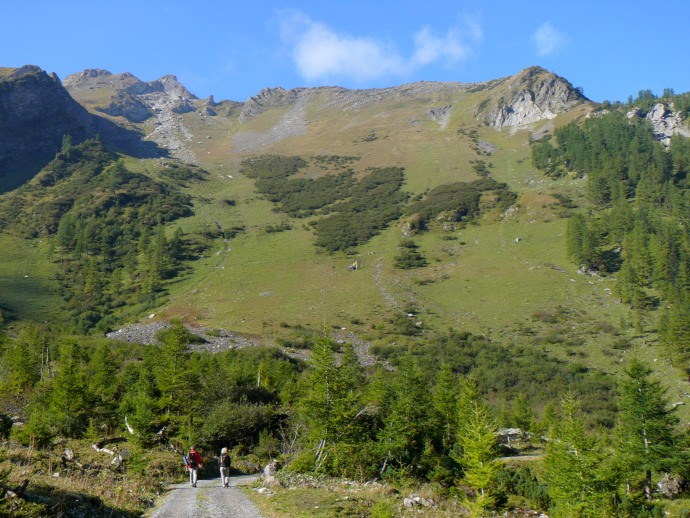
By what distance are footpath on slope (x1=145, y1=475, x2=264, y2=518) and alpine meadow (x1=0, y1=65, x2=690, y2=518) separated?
762 millimetres

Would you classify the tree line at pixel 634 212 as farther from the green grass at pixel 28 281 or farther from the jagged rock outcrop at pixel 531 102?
the green grass at pixel 28 281

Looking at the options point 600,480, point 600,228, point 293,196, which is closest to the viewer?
point 600,480

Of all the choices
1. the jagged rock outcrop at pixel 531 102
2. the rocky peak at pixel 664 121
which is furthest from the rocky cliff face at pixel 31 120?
the rocky peak at pixel 664 121

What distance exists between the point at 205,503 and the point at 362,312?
57503 mm

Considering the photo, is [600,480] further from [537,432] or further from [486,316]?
[486,316]

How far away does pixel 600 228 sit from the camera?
88.4 metres

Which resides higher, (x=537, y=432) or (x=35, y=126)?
(x=35, y=126)

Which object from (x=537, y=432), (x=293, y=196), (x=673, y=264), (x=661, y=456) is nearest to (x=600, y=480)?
(x=661, y=456)

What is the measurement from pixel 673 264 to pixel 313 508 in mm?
78188

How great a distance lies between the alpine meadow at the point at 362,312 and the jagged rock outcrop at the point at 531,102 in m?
1.15

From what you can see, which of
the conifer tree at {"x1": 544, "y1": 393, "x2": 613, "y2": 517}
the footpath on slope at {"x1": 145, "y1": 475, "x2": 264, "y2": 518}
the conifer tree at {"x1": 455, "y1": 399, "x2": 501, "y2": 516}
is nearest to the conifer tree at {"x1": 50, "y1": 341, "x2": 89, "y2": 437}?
the footpath on slope at {"x1": 145, "y1": 475, "x2": 264, "y2": 518}

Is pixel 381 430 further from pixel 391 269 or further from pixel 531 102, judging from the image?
pixel 531 102

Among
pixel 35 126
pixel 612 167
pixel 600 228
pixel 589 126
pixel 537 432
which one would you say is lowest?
pixel 537 432

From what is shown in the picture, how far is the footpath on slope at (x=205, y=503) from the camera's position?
13781mm
